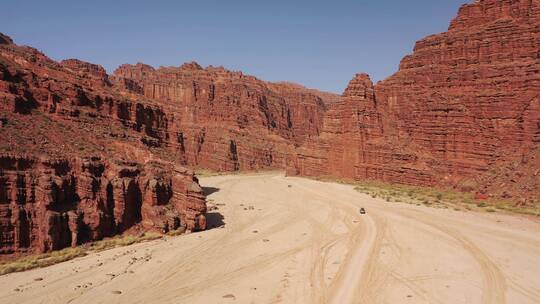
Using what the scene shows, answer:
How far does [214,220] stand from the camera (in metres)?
34.5

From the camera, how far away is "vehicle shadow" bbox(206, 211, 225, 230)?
32.1 metres

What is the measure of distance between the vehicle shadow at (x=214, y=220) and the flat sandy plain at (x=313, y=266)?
44 centimetres

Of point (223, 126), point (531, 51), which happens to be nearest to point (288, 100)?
point (223, 126)

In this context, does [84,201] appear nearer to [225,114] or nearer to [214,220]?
[214,220]

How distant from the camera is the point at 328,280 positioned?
20.1m

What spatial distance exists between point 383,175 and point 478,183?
16.5 metres

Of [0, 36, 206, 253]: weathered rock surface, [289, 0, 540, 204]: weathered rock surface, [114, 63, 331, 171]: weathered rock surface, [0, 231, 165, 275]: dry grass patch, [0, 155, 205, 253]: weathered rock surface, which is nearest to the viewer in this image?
[0, 231, 165, 275]: dry grass patch

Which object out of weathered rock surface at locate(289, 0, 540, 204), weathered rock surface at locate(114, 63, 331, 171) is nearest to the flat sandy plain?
weathered rock surface at locate(289, 0, 540, 204)

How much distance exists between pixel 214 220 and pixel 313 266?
1448 cm

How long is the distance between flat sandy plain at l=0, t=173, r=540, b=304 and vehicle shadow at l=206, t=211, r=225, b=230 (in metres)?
0.44

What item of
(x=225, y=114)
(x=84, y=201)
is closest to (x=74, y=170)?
(x=84, y=201)

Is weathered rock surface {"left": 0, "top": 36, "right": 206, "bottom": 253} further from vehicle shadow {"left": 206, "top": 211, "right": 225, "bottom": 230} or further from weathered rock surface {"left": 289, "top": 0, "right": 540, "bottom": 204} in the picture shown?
weathered rock surface {"left": 289, "top": 0, "right": 540, "bottom": 204}

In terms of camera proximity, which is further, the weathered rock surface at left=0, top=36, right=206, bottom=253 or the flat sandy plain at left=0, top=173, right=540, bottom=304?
the weathered rock surface at left=0, top=36, right=206, bottom=253

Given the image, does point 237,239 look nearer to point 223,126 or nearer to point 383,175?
point 383,175
